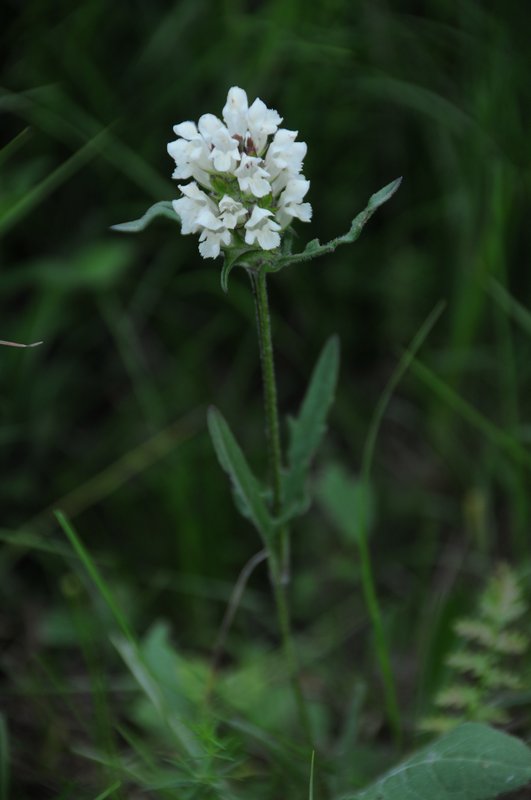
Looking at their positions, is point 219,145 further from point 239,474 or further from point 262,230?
point 239,474

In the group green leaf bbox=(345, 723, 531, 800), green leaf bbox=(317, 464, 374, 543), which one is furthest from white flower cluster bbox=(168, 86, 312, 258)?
green leaf bbox=(317, 464, 374, 543)

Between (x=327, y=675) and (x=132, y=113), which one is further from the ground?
(x=132, y=113)

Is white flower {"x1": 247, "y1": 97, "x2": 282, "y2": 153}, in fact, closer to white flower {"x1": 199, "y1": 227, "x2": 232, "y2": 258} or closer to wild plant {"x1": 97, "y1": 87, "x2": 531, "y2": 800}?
wild plant {"x1": 97, "y1": 87, "x2": 531, "y2": 800}

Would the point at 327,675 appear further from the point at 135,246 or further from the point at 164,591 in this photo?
the point at 135,246

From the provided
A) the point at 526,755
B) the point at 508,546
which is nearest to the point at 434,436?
the point at 508,546

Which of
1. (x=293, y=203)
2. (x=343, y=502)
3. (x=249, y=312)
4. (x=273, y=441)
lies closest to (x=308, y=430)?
(x=273, y=441)
